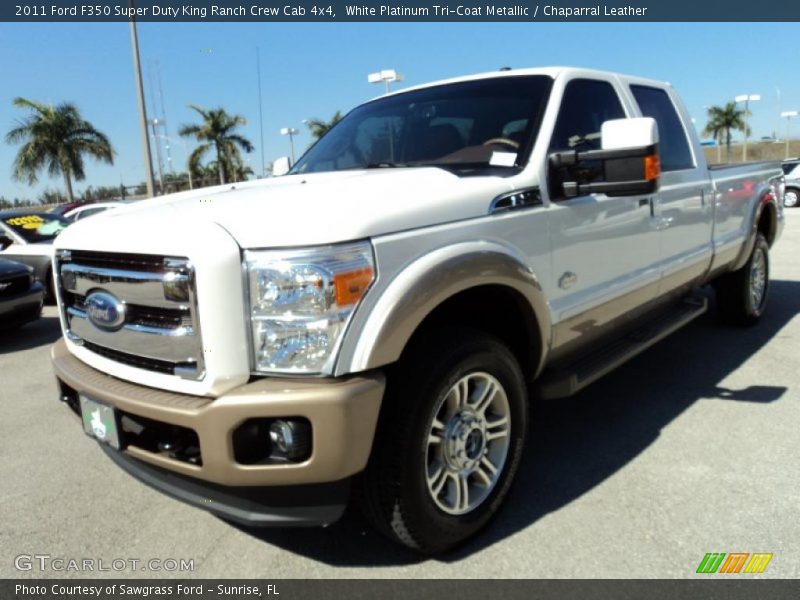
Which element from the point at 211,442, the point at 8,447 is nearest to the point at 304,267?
the point at 211,442

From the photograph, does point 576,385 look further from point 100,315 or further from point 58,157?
point 58,157

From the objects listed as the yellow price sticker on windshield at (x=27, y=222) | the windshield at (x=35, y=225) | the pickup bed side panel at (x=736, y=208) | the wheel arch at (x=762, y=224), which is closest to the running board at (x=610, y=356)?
the pickup bed side panel at (x=736, y=208)

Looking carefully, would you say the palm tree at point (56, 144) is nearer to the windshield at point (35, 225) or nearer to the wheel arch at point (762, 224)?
the windshield at point (35, 225)

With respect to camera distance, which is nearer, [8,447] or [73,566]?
[73,566]

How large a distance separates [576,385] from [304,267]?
5.32ft

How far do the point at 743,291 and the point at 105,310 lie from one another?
5.08m

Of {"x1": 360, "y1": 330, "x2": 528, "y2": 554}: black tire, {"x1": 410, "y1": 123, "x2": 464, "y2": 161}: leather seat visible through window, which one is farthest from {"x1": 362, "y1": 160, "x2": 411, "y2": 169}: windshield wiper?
{"x1": 360, "y1": 330, "x2": 528, "y2": 554}: black tire

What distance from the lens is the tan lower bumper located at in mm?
1960

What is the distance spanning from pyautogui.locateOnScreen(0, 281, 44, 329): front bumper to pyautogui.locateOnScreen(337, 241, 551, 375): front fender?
600 cm

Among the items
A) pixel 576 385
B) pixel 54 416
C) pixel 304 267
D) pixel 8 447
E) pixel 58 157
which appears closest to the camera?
pixel 304 267

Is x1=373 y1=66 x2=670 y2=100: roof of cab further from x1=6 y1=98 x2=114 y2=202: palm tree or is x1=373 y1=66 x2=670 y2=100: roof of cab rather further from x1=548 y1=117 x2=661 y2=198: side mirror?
x1=6 y1=98 x2=114 y2=202: palm tree

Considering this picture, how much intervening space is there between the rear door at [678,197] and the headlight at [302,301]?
7.99ft

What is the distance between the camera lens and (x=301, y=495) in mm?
2119

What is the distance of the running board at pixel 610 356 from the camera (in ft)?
9.93
